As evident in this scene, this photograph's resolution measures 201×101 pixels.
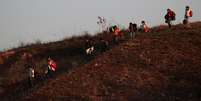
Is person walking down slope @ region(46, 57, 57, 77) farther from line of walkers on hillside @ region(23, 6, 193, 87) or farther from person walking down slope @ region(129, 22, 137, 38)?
person walking down slope @ region(129, 22, 137, 38)

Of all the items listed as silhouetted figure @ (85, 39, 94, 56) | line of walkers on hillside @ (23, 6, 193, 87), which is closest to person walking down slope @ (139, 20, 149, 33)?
line of walkers on hillside @ (23, 6, 193, 87)

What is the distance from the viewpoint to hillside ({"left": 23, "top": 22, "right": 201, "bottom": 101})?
98.5ft

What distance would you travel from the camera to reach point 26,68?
39.4 meters

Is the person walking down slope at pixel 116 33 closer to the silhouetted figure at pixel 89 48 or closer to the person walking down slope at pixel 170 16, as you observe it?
the silhouetted figure at pixel 89 48

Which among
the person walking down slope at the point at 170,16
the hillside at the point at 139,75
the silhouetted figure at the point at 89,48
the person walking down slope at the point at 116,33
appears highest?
the person walking down slope at the point at 170,16

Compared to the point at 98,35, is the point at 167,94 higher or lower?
lower

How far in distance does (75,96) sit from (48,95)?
1.72 m

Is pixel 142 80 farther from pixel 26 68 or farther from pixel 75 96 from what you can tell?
pixel 26 68

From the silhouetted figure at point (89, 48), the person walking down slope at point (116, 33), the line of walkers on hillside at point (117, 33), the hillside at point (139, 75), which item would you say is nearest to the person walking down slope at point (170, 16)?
the line of walkers on hillside at point (117, 33)

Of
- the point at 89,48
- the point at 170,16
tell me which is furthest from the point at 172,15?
the point at 89,48

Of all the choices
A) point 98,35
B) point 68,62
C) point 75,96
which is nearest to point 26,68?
point 68,62

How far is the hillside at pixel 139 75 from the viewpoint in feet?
98.5

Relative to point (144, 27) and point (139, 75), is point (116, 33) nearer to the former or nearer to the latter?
point (144, 27)

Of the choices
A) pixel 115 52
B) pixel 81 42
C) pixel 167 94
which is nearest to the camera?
pixel 167 94
